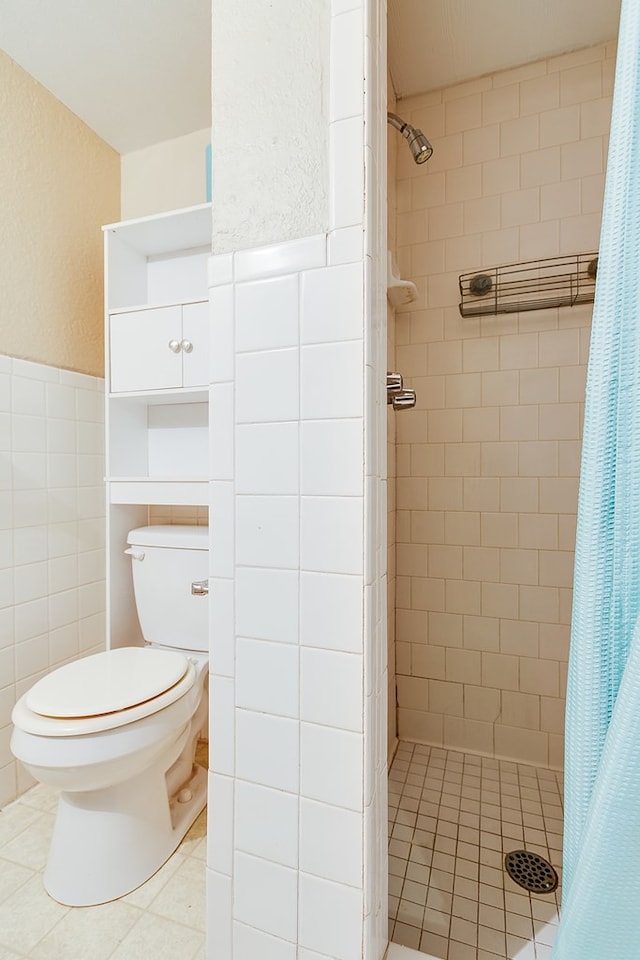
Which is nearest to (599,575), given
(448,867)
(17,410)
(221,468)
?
(221,468)

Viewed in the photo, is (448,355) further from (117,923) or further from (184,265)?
(117,923)

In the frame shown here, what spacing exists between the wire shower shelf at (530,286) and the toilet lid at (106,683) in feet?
4.76

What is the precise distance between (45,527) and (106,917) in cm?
103

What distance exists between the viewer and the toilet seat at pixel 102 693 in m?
0.98

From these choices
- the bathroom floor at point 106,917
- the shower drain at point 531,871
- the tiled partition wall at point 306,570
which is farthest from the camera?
the shower drain at point 531,871

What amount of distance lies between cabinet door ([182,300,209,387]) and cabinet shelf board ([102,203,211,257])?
27cm

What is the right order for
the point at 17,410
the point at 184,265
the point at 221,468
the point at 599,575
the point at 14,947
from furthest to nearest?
the point at 184,265, the point at 17,410, the point at 14,947, the point at 221,468, the point at 599,575

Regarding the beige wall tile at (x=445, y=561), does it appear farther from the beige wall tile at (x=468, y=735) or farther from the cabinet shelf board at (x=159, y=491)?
the cabinet shelf board at (x=159, y=491)

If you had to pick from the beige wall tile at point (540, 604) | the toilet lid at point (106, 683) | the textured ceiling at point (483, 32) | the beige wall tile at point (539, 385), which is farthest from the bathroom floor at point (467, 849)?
the textured ceiling at point (483, 32)

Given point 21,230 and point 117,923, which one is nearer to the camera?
point 117,923

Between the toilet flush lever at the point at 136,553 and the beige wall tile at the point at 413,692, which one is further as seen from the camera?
the beige wall tile at the point at 413,692

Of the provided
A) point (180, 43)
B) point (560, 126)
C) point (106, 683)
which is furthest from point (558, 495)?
point (180, 43)

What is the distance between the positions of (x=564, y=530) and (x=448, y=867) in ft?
3.27

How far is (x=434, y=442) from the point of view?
5.53 feet
